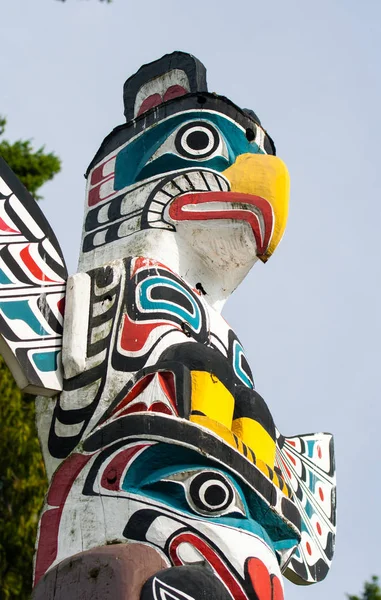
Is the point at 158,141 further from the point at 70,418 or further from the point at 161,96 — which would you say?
the point at 70,418

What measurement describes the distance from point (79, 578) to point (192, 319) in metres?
1.41

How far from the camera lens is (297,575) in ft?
16.8

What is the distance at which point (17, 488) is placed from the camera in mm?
9375

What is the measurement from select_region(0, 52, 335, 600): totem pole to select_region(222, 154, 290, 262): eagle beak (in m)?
0.01

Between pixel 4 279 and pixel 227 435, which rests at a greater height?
pixel 4 279

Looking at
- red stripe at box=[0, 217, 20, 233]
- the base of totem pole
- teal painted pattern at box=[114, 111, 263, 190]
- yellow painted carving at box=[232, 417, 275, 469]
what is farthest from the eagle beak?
the base of totem pole

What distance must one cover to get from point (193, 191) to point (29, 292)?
1.11 m

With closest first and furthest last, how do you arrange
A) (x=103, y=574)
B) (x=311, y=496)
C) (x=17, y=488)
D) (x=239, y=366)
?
1. (x=103, y=574)
2. (x=239, y=366)
3. (x=311, y=496)
4. (x=17, y=488)

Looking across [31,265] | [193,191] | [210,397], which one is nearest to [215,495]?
[210,397]

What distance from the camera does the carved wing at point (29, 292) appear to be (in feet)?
14.3

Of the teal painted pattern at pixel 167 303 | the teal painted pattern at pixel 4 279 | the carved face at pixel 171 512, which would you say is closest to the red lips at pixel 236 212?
the teal painted pattern at pixel 167 303

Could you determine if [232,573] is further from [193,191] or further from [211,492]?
[193,191]

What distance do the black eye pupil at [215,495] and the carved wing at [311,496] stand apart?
1133 mm

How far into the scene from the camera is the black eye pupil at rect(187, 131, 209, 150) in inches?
217
